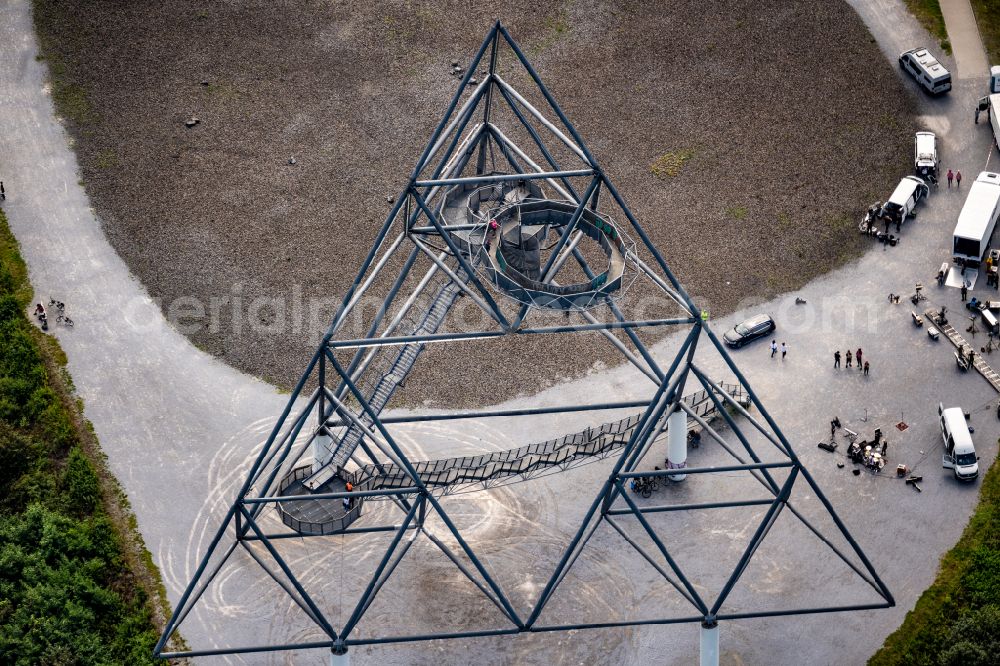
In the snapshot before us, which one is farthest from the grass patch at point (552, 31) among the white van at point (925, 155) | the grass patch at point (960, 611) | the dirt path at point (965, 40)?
the grass patch at point (960, 611)

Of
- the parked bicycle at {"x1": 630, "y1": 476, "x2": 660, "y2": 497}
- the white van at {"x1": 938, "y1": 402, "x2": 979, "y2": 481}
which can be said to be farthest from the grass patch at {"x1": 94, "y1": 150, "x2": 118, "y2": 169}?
the white van at {"x1": 938, "y1": 402, "x2": 979, "y2": 481}

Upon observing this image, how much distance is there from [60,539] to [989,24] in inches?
3447

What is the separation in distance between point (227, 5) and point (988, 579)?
276 feet

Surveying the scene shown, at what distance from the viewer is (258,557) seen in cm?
9119

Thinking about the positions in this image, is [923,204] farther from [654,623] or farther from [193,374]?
[193,374]

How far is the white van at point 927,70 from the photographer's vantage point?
417 ft

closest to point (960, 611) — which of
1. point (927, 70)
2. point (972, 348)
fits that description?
point (972, 348)

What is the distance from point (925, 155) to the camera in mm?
120875

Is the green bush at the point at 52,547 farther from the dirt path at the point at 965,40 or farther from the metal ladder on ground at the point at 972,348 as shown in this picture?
the dirt path at the point at 965,40

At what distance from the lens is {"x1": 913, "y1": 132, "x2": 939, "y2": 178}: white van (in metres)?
120

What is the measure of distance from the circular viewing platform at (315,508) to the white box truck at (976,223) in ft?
159

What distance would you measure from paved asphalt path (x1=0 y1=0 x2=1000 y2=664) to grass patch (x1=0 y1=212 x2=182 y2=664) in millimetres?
1563

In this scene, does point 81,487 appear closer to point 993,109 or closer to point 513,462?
point 513,462

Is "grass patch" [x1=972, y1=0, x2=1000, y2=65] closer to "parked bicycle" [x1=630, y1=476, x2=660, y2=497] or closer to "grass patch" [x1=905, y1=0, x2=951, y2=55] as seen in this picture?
"grass patch" [x1=905, y1=0, x2=951, y2=55]
